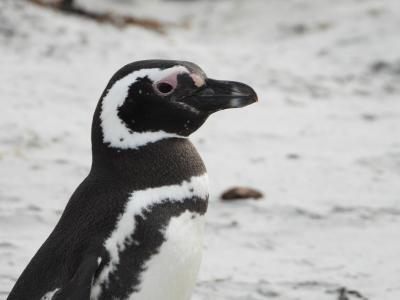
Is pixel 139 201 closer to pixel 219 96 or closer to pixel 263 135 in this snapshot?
pixel 219 96

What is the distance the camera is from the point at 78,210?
2.31m

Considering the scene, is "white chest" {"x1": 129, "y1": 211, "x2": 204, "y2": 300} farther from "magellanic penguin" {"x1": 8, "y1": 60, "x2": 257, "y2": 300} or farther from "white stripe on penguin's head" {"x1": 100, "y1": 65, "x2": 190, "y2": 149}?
"white stripe on penguin's head" {"x1": 100, "y1": 65, "x2": 190, "y2": 149}

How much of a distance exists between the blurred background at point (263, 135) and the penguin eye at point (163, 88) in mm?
1036

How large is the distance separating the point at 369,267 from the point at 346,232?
43cm

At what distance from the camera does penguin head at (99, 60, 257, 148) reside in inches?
92.0

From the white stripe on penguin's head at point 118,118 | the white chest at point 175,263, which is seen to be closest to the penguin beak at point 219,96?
the white stripe on penguin's head at point 118,118

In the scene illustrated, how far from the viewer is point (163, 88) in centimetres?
237

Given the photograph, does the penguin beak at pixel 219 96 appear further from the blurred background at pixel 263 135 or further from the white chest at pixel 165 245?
the blurred background at pixel 263 135

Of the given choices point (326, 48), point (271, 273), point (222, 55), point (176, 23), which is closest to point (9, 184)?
point (271, 273)

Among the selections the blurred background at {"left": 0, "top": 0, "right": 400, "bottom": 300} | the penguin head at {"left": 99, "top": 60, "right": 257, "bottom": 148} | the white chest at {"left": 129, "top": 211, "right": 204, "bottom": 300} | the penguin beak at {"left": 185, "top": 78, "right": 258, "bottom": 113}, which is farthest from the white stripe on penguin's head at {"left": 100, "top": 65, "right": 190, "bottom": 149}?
the blurred background at {"left": 0, "top": 0, "right": 400, "bottom": 300}

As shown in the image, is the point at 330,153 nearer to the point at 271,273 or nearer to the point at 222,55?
the point at 271,273

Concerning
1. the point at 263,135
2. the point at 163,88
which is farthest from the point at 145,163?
the point at 263,135

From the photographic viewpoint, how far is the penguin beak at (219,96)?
7.89 ft

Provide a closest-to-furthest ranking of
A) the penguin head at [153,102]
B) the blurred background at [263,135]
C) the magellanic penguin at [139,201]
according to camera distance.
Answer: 1. the magellanic penguin at [139,201]
2. the penguin head at [153,102]
3. the blurred background at [263,135]
